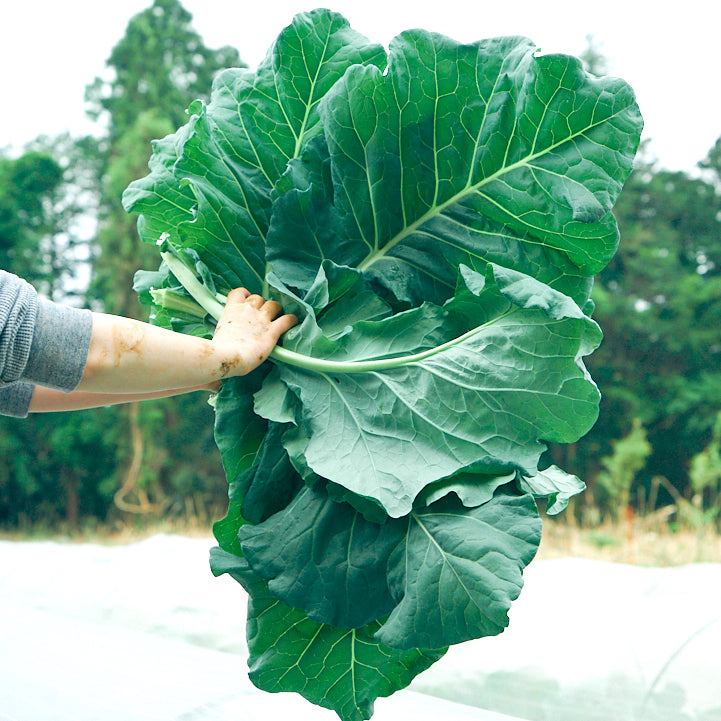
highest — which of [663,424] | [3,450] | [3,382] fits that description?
[3,382]

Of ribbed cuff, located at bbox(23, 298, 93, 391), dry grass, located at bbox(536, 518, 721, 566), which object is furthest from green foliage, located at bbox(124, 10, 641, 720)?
dry grass, located at bbox(536, 518, 721, 566)

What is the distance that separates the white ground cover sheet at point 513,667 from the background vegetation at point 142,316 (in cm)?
478

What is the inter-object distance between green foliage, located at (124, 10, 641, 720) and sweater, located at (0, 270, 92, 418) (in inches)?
7.2

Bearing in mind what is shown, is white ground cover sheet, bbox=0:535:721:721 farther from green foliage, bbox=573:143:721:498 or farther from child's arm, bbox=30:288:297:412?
green foliage, bbox=573:143:721:498

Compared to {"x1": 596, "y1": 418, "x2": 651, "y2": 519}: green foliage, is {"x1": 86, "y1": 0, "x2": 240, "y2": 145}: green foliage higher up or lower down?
higher up

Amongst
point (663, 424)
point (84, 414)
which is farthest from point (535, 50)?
point (84, 414)

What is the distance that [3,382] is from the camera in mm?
709

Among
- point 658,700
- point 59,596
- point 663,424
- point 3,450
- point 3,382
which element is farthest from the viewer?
point 3,450

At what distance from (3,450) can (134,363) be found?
26.7 ft

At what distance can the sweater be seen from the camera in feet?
2.25

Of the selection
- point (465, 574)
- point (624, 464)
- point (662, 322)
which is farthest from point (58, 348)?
point (662, 322)

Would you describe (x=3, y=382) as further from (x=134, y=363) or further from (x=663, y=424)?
(x=663, y=424)

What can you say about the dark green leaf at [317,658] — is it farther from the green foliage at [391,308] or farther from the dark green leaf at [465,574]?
the dark green leaf at [465,574]

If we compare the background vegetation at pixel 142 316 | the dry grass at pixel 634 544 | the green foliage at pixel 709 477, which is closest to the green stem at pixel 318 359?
the dry grass at pixel 634 544
